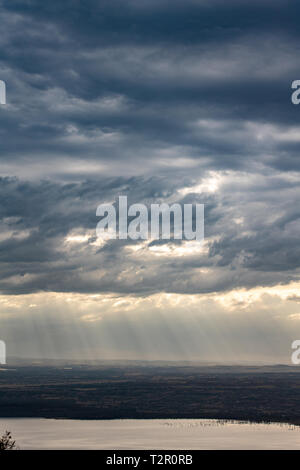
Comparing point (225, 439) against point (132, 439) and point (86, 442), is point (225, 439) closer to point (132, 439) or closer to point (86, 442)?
point (132, 439)

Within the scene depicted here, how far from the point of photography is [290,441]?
19650 cm

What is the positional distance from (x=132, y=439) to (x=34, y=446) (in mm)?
32767
